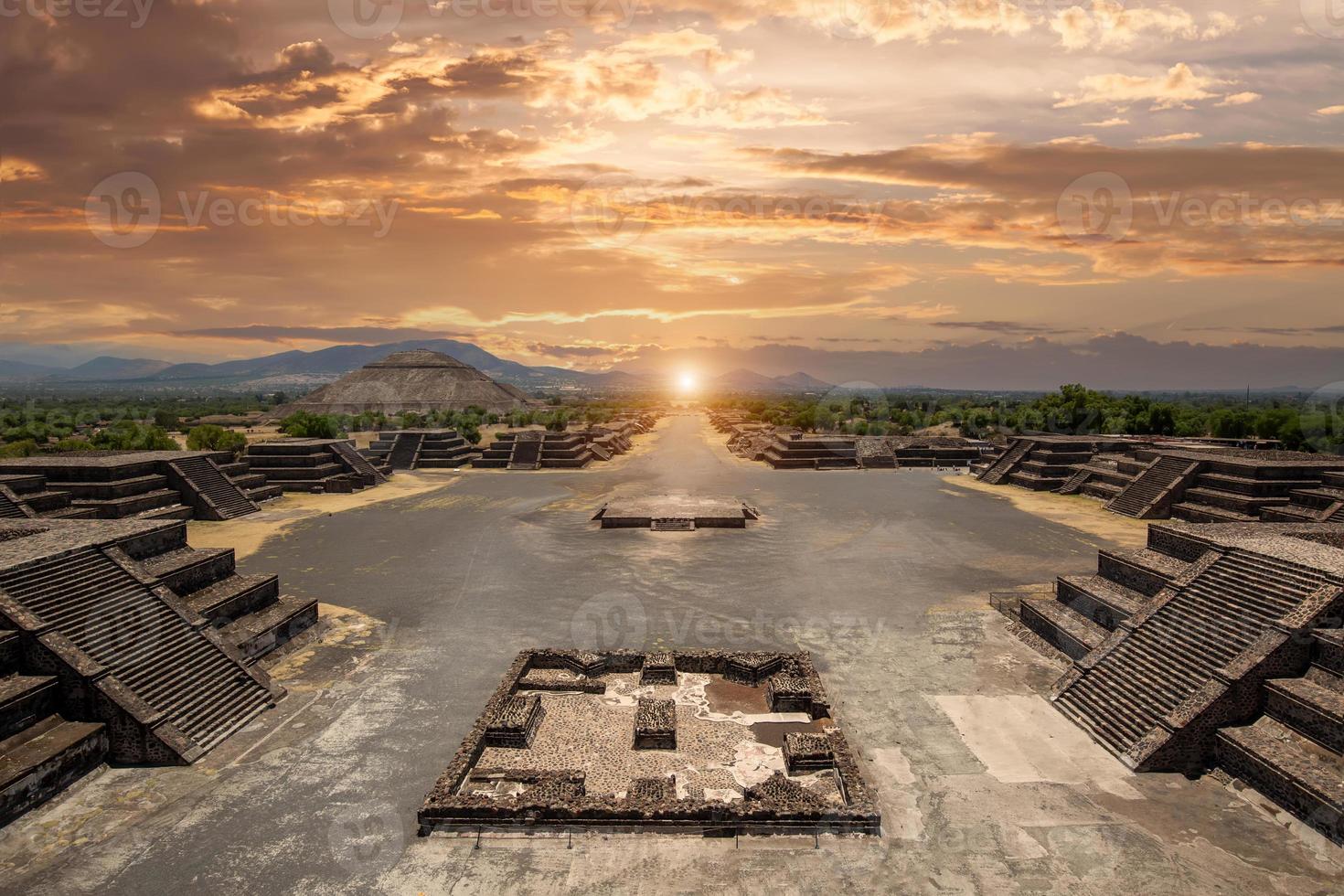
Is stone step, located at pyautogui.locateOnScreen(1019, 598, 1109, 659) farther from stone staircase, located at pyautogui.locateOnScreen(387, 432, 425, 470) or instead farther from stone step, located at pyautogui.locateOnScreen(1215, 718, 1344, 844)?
stone staircase, located at pyautogui.locateOnScreen(387, 432, 425, 470)

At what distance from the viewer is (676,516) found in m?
35.3

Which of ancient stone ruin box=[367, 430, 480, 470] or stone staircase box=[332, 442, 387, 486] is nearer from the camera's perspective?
stone staircase box=[332, 442, 387, 486]

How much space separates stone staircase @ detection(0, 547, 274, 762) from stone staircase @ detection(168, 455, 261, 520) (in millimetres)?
20267

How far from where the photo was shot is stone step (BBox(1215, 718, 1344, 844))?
1104 centimetres

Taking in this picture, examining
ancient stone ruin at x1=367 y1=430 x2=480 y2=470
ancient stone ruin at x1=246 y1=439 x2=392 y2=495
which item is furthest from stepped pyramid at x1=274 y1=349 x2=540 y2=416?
ancient stone ruin at x1=246 y1=439 x2=392 y2=495

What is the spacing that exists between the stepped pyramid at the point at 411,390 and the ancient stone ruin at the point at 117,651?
144m

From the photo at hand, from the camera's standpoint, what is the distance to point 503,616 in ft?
70.8

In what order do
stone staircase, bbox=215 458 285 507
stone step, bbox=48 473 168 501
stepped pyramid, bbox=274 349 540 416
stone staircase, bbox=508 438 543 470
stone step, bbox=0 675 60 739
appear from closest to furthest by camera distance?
stone step, bbox=0 675 60 739
stone step, bbox=48 473 168 501
stone staircase, bbox=215 458 285 507
stone staircase, bbox=508 438 543 470
stepped pyramid, bbox=274 349 540 416

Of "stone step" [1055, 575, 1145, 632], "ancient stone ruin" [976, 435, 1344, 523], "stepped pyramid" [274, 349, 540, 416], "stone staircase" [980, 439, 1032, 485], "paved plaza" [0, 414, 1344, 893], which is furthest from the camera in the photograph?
"stepped pyramid" [274, 349, 540, 416]

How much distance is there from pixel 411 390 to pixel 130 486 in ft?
475

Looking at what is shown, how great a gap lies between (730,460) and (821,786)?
2132 inches

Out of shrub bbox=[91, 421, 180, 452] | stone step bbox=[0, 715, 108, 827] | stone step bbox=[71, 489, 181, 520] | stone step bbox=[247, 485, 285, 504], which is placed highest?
shrub bbox=[91, 421, 180, 452]

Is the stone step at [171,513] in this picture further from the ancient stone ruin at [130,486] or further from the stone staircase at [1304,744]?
the stone staircase at [1304,744]

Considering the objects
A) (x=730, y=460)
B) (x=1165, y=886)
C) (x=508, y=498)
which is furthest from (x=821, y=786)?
(x=730, y=460)
